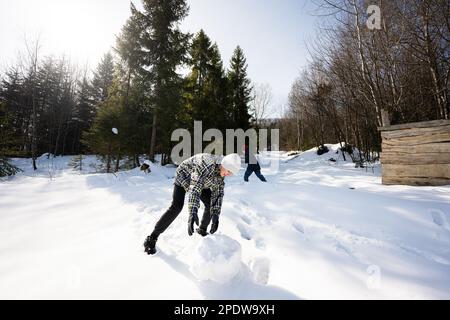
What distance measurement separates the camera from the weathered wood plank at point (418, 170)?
14.3ft

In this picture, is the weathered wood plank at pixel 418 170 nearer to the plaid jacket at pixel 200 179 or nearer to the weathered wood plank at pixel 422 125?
the weathered wood plank at pixel 422 125

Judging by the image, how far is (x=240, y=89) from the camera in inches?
821

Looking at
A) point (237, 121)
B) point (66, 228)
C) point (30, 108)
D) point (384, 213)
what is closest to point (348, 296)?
point (384, 213)

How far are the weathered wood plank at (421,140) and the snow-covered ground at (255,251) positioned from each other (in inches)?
40.2

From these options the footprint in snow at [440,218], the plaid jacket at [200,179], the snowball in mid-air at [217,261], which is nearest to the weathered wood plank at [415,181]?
the footprint in snow at [440,218]

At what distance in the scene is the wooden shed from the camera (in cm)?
436

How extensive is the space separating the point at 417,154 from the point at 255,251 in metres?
4.29

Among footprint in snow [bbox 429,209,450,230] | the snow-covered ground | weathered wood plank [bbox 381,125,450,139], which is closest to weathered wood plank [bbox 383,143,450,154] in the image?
weathered wood plank [bbox 381,125,450,139]

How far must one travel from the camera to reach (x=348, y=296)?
189 centimetres

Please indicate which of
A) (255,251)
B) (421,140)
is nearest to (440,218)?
(421,140)

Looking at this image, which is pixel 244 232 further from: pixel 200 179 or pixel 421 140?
pixel 421 140
